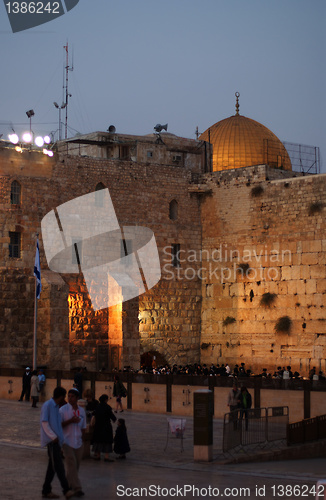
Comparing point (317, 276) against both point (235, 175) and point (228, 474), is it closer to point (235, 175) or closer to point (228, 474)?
point (235, 175)

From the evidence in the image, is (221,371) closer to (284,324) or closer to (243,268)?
(284,324)

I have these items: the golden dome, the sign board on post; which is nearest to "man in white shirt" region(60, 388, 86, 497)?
the sign board on post

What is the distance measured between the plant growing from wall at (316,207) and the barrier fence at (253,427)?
1451 cm

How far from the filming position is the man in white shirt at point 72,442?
1049cm

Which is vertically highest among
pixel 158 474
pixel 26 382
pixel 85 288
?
pixel 85 288

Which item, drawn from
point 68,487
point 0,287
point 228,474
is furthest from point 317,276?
point 68,487

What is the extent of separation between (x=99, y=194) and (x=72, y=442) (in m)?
20.1

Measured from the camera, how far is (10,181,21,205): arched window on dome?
28203 millimetres

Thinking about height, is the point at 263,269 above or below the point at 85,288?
above

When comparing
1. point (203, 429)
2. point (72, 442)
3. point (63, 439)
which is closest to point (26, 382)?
point (203, 429)

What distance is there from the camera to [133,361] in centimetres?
2912

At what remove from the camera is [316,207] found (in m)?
29.1

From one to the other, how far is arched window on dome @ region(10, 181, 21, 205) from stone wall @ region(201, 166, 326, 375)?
280 inches

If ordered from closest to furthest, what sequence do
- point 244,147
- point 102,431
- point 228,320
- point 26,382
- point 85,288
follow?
point 102,431, point 26,382, point 85,288, point 228,320, point 244,147
